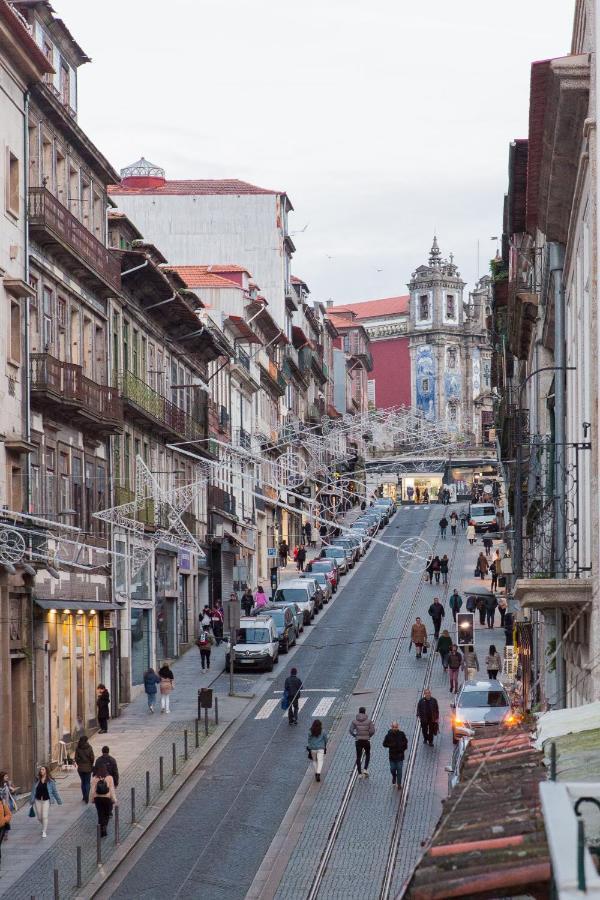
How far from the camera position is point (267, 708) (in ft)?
145

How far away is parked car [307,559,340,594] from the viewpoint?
71188 millimetres

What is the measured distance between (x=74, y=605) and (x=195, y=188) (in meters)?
52.3

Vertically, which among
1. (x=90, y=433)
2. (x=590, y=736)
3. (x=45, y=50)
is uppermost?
(x=45, y=50)

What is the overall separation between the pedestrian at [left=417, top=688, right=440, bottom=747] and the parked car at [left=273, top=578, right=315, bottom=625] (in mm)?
24526

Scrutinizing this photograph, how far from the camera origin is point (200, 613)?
6238 cm

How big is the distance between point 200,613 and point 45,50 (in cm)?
2670

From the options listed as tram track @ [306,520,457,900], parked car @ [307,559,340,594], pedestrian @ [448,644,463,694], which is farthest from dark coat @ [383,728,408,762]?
parked car @ [307,559,340,594]

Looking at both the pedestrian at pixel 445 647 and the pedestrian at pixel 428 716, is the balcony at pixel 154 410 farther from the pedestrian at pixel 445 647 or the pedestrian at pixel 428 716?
the pedestrian at pixel 428 716

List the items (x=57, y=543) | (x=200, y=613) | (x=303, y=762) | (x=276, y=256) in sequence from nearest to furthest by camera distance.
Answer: (x=303, y=762) → (x=57, y=543) → (x=200, y=613) → (x=276, y=256)

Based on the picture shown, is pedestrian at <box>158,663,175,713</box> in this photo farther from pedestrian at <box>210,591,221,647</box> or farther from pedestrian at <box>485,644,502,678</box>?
pedestrian at <box>210,591,221,647</box>

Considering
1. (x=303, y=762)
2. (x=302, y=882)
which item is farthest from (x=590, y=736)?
(x=303, y=762)

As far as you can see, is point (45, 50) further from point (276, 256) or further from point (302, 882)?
point (276, 256)

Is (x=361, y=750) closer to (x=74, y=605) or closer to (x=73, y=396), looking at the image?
(x=74, y=605)

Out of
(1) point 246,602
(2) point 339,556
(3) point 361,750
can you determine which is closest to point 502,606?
(1) point 246,602
